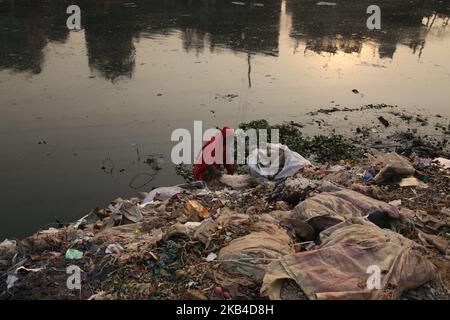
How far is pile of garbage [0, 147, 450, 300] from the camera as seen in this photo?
11.3 ft

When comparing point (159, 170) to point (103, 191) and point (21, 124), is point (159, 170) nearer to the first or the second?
point (103, 191)

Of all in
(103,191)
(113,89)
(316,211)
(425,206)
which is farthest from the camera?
(113,89)

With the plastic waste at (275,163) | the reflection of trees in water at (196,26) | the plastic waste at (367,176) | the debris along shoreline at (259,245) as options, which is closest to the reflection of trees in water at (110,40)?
the reflection of trees in water at (196,26)

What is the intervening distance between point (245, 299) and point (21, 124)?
571 cm

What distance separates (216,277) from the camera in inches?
145

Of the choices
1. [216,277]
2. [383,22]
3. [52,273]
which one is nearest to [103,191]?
[52,273]

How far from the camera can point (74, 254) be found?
13.6 feet

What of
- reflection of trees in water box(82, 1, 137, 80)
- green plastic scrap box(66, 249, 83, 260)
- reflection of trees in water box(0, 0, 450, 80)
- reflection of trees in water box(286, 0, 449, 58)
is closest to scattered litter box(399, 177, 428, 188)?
green plastic scrap box(66, 249, 83, 260)

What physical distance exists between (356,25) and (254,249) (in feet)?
39.9

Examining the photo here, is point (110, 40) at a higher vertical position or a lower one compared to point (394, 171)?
higher

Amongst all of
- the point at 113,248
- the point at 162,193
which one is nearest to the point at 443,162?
the point at 162,193

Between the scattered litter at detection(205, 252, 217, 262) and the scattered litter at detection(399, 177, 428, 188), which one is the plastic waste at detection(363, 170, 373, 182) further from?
the scattered litter at detection(205, 252, 217, 262)

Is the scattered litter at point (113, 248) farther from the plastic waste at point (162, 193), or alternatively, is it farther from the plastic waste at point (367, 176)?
the plastic waste at point (367, 176)

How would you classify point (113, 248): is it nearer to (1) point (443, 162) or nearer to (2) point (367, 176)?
(2) point (367, 176)
